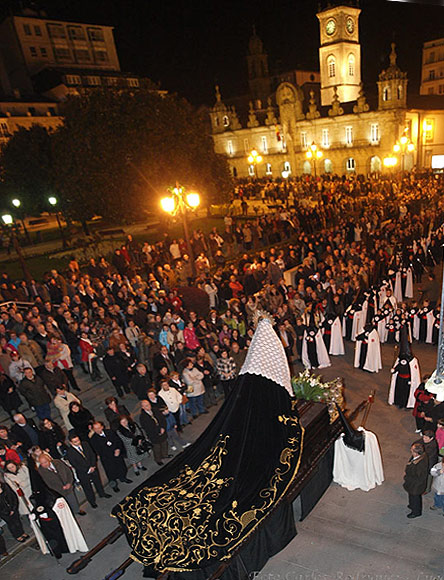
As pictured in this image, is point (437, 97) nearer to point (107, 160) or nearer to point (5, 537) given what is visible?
point (107, 160)

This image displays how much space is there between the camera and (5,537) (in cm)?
744

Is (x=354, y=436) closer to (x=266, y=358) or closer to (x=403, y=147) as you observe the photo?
A: (x=266, y=358)

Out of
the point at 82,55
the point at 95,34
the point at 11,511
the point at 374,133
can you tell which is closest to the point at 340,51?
the point at 374,133

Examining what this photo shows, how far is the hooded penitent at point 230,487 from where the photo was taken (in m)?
5.53

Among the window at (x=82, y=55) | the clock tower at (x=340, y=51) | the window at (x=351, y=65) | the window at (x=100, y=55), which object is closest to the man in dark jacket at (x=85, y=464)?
the window at (x=82, y=55)

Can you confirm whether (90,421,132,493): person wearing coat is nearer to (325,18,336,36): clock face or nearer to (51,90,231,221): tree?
(51,90,231,221): tree

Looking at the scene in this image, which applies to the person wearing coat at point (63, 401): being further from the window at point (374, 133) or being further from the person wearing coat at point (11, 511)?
the window at point (374, 133)

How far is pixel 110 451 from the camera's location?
7.78 meters

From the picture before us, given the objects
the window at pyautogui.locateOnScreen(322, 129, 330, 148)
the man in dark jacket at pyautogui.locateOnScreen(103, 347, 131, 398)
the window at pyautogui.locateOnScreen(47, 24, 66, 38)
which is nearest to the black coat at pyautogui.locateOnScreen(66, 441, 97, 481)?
the man in dark jacket at pyautogui.locateOnScreen(103, 347, 131, 398)

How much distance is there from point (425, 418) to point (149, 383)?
579 centimetres

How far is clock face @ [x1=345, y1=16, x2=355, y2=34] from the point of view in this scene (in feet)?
187

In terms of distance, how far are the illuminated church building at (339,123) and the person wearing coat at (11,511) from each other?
143 ft

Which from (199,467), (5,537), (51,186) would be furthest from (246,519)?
(51,186)

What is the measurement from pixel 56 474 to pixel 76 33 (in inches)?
2495
